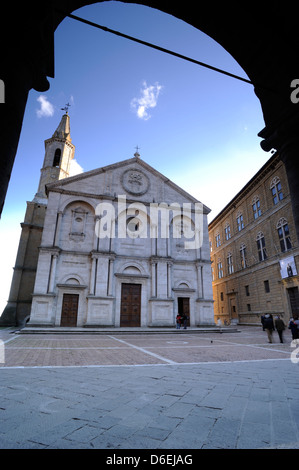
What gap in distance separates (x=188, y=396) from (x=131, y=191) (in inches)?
982

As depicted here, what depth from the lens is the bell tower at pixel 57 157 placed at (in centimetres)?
3300

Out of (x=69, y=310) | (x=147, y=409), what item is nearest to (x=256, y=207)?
(x=69, y=310)

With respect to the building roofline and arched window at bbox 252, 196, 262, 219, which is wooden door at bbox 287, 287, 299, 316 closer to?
arched window at bbox 252, 196, 262, 219

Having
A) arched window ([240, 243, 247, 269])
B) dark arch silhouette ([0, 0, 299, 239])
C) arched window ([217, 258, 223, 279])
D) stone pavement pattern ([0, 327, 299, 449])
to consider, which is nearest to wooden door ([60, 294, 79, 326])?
stone pavement pattern ([0, 327, 299, 449])

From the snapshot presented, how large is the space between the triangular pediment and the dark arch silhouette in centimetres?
2253

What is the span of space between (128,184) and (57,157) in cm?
1371

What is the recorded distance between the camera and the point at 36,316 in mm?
20719

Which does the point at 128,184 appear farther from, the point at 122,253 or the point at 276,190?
the point at 276,190

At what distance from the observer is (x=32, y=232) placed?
92.0ft

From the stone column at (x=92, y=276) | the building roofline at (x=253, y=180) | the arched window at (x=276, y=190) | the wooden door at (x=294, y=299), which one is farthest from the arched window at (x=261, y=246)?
the stone column at (x=92, y=276)

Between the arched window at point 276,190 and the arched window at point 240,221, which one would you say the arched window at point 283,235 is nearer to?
the arched window at point 276,190

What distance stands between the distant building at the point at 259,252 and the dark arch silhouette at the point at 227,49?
22.9 metres
